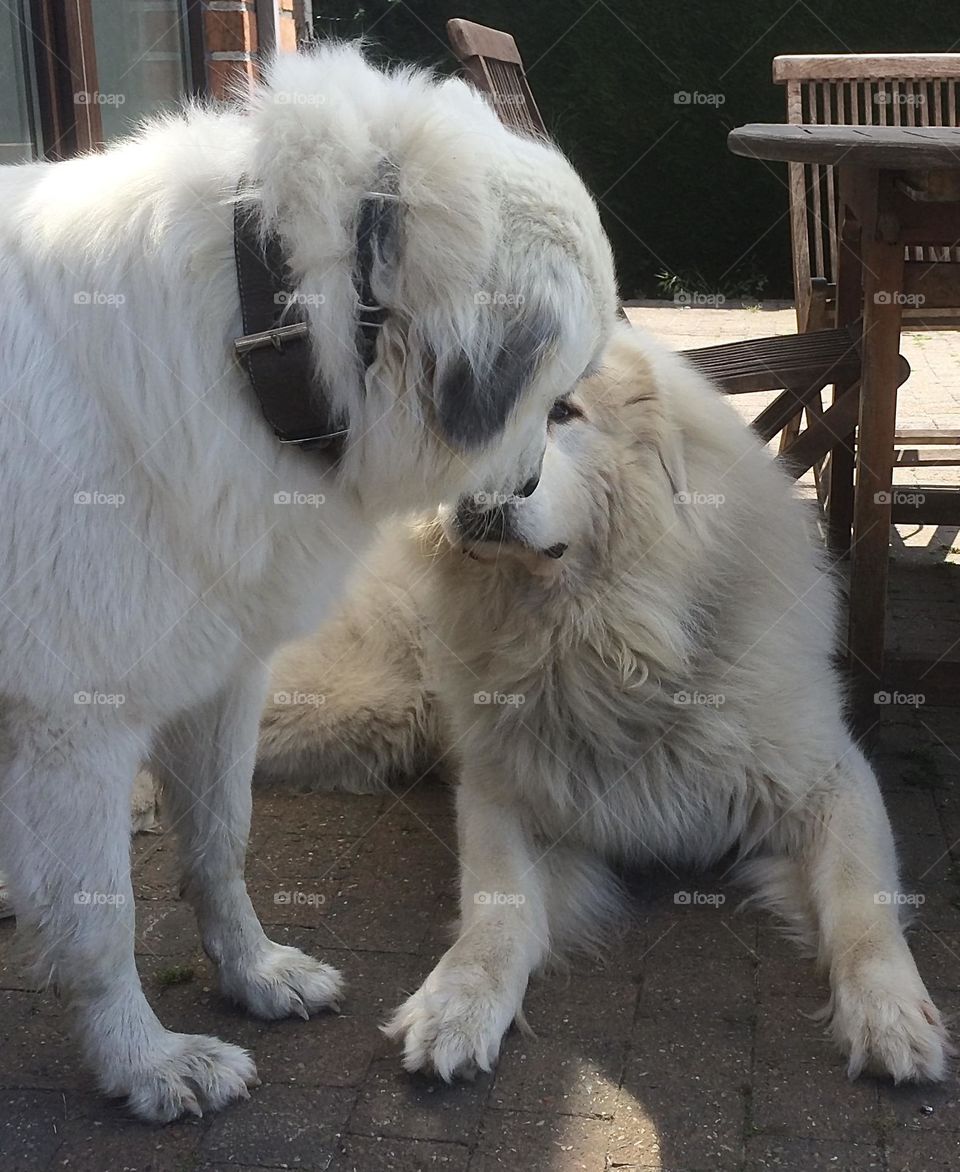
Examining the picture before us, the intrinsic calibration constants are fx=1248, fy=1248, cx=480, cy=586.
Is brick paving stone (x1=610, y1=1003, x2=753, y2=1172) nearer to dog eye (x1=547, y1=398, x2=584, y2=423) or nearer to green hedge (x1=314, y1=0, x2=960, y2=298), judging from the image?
dog eye (x1=547, y1=398, x2=584, y2=423)

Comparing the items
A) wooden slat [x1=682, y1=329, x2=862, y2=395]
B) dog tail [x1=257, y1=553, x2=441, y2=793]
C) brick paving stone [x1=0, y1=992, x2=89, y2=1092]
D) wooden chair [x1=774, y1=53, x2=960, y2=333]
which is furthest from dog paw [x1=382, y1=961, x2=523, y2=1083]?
wooden chair [x1=774, y1=53, x2=960, y2=333]

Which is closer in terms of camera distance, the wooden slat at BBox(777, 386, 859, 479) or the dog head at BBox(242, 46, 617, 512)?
the dog head at BBox(242, 46, 617, 512)

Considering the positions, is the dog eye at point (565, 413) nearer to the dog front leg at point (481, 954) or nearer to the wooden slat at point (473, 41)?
the dog front leg at point (481, 954)

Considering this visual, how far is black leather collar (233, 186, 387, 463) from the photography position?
5.08 ft

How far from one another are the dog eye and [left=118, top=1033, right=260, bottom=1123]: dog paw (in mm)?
1180

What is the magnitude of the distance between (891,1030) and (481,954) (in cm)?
68

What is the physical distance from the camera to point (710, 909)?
247 centimetres

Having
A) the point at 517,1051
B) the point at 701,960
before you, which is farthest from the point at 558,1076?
the point at 701,960

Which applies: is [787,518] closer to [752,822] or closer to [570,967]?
[752,822]

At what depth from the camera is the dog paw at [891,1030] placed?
191 centimetres

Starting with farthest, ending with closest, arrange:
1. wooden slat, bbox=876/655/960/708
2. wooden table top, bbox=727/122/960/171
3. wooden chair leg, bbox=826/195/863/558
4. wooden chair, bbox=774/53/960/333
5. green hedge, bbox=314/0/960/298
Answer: green hedge, bbox=314/0/960/298 → wooden chair, bbox=774/53/960/333 → wooden chair leg, bbox=826/195/863/558 → wooden slat, bbox=876/655/960/708 → wooden table top, bbox=727/122/960/171

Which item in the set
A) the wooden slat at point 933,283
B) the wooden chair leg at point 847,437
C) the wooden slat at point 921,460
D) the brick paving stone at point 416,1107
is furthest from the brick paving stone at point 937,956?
the wooden slat at point 921,460

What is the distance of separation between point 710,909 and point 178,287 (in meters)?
1.58

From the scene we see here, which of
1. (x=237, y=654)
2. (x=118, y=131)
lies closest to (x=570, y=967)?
(x=237, y=654)
